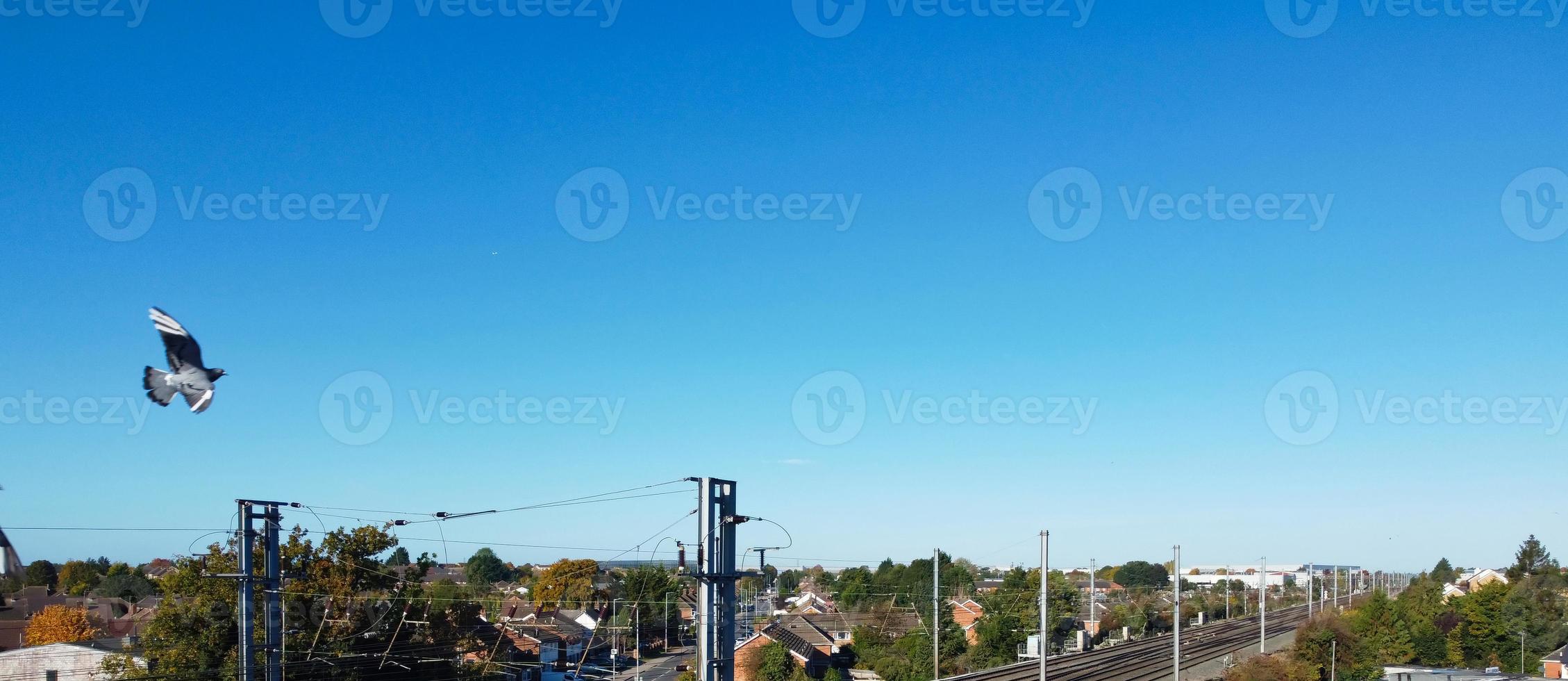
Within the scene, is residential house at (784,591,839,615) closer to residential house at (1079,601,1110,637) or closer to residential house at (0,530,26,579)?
residential house at (1079,601,1110,637)

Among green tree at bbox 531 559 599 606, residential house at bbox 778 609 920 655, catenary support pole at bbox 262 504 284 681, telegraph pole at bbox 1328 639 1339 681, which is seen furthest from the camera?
green tree at bbox 531 559 599 606

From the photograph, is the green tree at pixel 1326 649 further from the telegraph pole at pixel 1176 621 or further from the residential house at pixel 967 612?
the residential house at pixel 967 612

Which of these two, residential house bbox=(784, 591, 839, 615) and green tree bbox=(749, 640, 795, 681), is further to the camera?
residential house bbox=(784, 591, 839, 615)

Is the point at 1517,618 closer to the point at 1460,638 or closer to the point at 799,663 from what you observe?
the point at 1460,638

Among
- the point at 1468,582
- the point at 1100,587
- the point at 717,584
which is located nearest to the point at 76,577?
the point at 717,584

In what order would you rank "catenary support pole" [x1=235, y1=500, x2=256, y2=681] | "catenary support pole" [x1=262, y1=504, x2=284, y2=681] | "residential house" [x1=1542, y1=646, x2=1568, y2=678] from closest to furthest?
"catenary support pole" [x1=235, y1=500, x2=256, y2=681] < "catenary support pole" [x1=262, y1=504, x2=284, y2=681] < "residential house" [x1=1542, y1=646, x2=1568, y2=678]

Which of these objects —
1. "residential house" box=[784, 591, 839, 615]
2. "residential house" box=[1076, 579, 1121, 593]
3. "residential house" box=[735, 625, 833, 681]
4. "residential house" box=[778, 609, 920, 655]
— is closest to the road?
"residential house" box=[735, 625, 833, 681]

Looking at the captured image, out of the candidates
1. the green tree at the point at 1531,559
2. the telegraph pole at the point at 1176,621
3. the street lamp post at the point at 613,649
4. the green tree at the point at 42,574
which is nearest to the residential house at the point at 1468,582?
the green tree at the point at 1531,559

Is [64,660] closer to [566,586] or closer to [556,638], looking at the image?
[556,638]
